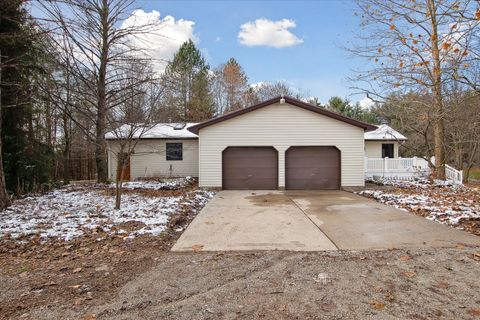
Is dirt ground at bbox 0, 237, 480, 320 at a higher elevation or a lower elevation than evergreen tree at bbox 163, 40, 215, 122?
lower

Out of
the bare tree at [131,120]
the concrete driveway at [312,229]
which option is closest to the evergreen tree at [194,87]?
the bare tree at [131,120]

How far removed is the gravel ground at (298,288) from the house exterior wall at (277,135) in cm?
906

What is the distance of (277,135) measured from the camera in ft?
44.8

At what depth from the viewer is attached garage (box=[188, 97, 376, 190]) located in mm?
13680

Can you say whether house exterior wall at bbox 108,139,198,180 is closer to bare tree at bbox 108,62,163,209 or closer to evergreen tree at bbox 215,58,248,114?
bare tree at bbox 108,62,163,209

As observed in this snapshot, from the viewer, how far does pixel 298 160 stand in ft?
45.4

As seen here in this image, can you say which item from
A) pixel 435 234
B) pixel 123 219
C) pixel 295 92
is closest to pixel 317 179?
pixel 435 234

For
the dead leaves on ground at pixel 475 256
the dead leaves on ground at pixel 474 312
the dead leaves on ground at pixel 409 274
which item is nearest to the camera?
the dead leaves on ground at pixel 474 312

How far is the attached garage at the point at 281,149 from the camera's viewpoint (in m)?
13.7

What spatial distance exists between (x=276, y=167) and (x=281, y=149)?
0.81 m

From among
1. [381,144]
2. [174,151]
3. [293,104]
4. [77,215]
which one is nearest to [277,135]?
[293,104]

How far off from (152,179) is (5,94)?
864 cm

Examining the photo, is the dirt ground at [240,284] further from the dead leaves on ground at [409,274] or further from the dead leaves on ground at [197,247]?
the dead leaves on ground at [197,247]

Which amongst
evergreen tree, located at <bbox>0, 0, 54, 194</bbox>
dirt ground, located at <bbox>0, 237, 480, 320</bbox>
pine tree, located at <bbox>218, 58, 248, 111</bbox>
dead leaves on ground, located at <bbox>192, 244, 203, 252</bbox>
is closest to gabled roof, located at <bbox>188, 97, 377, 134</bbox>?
evergreen tree, located at <bbox>0, 0, 54, 194</bbox>
